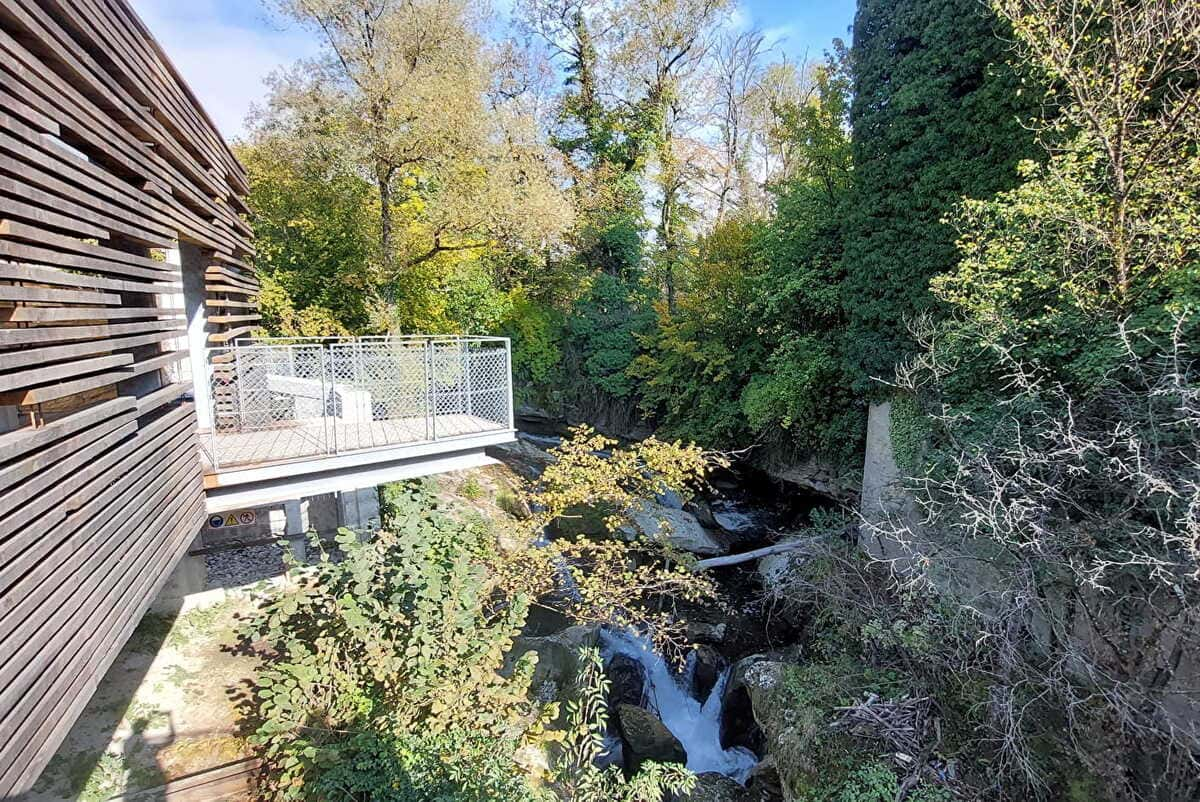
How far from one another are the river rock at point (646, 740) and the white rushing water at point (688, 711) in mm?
292

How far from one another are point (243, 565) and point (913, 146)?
1177 centimetres

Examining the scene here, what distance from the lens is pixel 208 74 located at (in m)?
11.4

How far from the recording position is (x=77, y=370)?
2740 millimetres

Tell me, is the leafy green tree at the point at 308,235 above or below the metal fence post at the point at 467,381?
above

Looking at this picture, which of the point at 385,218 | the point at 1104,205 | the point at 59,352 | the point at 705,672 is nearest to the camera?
the point at 59,352

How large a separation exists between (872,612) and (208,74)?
16.1 metres

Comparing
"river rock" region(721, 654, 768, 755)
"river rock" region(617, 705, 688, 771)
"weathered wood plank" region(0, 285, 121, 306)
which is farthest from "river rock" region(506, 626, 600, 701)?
"weathered wood plank" region(0, 285, 121, 306)

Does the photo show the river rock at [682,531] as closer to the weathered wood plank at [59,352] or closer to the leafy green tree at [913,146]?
the leafy green tree at [913,146]

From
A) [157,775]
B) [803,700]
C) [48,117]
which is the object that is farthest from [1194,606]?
[157,775]

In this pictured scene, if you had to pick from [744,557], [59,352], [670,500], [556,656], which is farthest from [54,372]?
[670,500]

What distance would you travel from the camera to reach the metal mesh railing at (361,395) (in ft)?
20.4

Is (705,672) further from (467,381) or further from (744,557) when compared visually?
(467,381)

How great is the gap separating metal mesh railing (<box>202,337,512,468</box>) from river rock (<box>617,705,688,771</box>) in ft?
13.0

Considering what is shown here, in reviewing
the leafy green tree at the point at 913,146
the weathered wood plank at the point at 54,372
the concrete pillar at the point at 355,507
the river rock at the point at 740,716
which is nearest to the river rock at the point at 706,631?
the river rock at the point at 740,716
